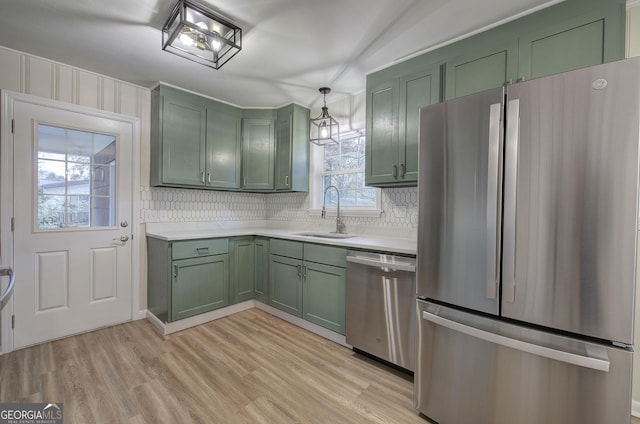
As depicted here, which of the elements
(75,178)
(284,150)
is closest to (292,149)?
(284,150)

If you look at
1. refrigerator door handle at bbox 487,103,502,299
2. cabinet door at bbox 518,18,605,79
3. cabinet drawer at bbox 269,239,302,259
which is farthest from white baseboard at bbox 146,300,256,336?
cabinet door at bbox 518,18,605,79

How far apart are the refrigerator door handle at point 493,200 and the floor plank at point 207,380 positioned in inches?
38.3

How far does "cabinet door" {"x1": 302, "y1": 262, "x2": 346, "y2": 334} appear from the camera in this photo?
242 centimetres

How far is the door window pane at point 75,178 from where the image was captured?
241 centimetres

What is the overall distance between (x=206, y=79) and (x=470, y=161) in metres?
2.58

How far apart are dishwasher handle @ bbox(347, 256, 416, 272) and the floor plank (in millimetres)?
799

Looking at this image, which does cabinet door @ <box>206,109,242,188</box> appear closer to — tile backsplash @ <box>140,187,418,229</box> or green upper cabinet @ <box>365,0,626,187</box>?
tile backsplash @ <box>140,187,418,229</box>

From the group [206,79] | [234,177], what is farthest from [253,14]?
[234,177]

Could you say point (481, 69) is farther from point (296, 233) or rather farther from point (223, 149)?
point (223, 149)

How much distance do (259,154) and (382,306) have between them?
2.42 metres

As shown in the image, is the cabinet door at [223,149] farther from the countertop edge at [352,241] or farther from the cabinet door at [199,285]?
the cabinet door at [199,285]

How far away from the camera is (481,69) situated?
188 centimetres

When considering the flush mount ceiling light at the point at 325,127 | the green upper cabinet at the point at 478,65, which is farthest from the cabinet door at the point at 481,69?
the flush mount ceiling light at the point at 325,127

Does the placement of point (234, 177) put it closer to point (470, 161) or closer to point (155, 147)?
point (155, 147)
